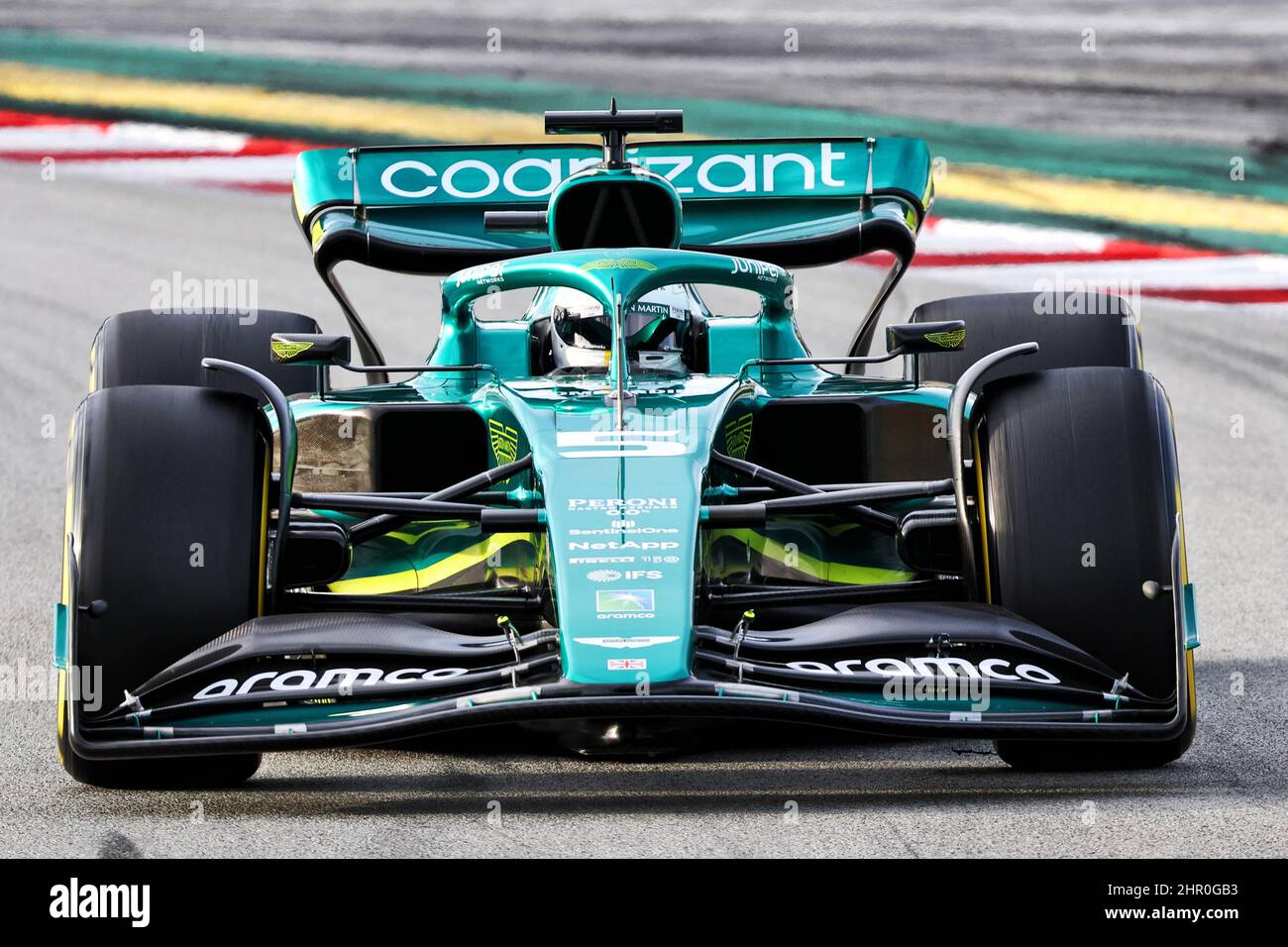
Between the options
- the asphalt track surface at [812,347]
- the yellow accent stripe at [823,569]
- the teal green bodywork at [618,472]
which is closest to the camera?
the asphalt track surface at [812,347]

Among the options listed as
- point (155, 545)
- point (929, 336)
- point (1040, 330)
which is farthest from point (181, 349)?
point (1040, 330)

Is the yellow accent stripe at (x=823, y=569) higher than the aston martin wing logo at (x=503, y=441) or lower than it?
lower

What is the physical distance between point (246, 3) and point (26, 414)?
1047 cm

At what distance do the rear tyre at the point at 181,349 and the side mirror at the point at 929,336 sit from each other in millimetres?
2533

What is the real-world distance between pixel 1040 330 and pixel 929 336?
A: 1747 mm

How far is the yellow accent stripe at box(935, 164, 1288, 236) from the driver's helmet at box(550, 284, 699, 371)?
901 centimetres

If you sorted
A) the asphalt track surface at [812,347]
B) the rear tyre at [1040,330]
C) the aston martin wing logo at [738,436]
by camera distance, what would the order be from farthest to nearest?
the rear tyre at [1040,330]
the aston martin wing logo at [738,436]
the asphalt track surface at [812,347]

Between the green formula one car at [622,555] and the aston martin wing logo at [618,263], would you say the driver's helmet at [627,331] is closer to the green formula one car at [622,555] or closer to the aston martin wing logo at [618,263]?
the green formula one car at [622,555]

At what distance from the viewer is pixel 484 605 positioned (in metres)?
5.68

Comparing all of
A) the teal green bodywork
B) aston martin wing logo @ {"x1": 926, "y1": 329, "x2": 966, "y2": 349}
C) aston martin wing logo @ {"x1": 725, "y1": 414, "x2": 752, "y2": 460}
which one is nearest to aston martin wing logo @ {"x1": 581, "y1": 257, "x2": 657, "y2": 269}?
the teal green bodywork

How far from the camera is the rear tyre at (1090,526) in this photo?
5.22 metres

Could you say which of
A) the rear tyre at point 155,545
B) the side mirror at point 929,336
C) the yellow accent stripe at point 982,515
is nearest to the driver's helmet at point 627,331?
the side mirror at point 929,336

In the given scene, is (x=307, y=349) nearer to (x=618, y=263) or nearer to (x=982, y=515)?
(x=618, y=263)

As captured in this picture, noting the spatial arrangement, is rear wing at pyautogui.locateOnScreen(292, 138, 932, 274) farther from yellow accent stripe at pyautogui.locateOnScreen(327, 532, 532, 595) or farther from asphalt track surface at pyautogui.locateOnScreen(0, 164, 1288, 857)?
yellow accent stripe at pyautogui.locateOnScreen(327, 532, 532, 595)
